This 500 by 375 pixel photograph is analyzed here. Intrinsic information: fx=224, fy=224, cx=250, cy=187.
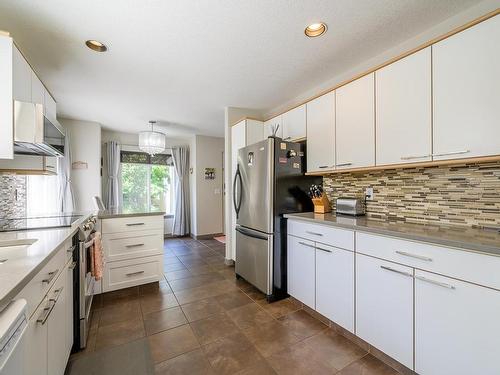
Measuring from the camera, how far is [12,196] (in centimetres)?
210

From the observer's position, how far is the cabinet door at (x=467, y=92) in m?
1.26

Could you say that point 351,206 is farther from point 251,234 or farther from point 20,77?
point 20,77

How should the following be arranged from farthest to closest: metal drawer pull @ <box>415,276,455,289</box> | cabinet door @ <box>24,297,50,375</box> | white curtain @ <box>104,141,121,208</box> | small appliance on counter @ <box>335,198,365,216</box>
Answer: white curtain @ <box>104,141,121,208</box>, small appliance on counter @ <box>335,198,365,216</box>, metal drawer pull @ <box>415,276,455,289</box>, cabinet door @ <box>24,297,50,375</box>

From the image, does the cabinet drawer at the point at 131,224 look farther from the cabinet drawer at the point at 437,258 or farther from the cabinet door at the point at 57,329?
the cabinet drawer at the point at 437,258

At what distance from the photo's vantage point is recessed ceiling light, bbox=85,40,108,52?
73.8 inches

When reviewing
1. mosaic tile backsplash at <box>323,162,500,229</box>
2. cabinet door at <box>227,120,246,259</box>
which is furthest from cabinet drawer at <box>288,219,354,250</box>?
cabinet door at <box>227,120,246,259</box>

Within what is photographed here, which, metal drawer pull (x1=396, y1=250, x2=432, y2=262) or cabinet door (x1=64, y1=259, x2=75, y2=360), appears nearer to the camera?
metal drawer pull (x1=396, y1=250, x2=432, y2=262)

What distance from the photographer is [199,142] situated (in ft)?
16.7

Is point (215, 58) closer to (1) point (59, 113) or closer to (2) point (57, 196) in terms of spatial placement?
(1) point (59, 113)

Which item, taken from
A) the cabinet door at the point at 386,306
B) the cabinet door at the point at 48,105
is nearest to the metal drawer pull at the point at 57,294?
the cabinet door at the point at 48,105

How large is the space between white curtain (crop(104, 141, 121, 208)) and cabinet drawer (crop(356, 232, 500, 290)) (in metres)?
4.69

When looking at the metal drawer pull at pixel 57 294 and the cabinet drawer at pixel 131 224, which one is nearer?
the metal drawer pull at pixel 57 294

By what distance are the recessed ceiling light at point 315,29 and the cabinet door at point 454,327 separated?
1.81 meters

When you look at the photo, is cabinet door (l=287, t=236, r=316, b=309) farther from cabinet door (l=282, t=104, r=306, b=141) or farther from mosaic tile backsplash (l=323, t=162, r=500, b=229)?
cabinet door (l=282, t=104, r=306, b=141)
